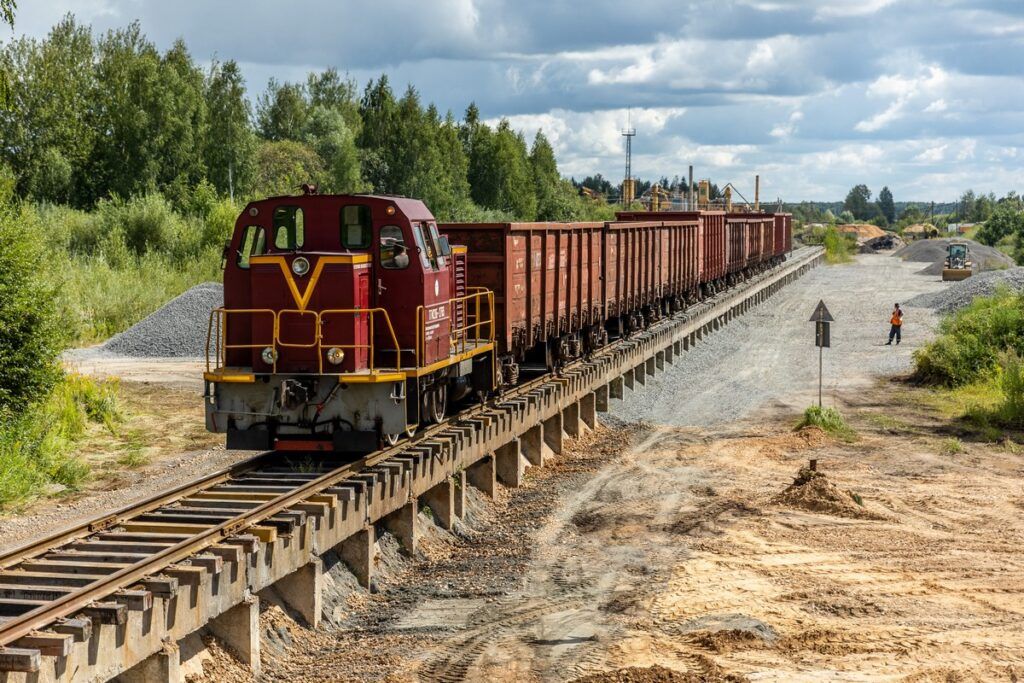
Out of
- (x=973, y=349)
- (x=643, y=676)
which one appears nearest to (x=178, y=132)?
(x=973, y=349)

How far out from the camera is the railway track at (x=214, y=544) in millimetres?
8578

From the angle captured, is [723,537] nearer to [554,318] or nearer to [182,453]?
[554,318]

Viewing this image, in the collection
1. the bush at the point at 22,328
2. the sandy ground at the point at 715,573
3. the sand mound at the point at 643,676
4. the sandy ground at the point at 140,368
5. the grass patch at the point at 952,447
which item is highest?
the bush at the point at 22,328

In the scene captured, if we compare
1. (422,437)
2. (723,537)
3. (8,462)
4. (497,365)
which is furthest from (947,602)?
(8,462)

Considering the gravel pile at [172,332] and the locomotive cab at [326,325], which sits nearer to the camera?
the locomotive cab at [326,325]

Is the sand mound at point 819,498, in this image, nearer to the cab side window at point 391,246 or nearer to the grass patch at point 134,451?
the cab side window at point 391,246

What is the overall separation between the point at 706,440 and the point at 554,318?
4082 millimetres

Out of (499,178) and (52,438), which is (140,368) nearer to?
(52,438)

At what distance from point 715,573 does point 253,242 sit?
708cm

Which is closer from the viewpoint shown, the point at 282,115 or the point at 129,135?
the point at 129,135

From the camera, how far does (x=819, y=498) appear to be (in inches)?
671

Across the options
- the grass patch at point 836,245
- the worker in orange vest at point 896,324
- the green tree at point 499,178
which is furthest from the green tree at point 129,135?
the grass patch at point 836,245

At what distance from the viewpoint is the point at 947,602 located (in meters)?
12.8

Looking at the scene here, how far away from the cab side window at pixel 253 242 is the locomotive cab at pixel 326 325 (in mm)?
14
